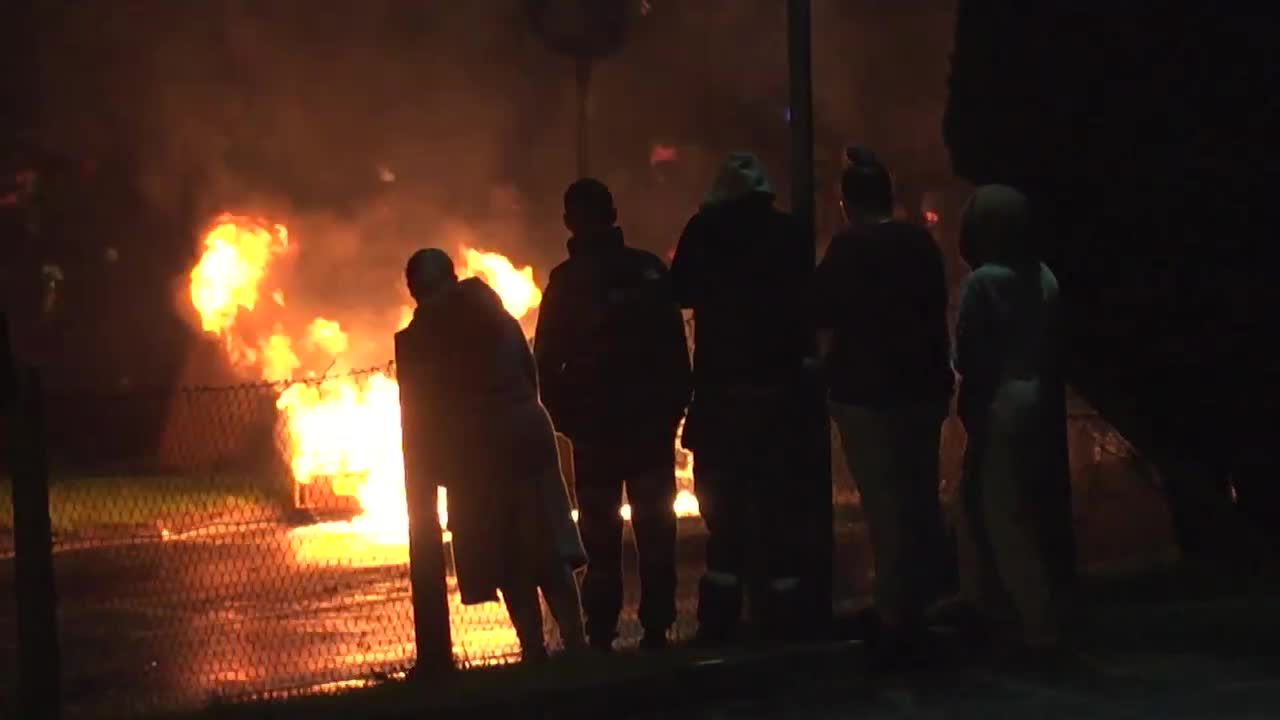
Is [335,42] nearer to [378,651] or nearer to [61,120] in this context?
[61,120]

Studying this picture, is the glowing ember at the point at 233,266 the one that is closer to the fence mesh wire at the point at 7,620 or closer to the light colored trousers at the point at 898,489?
the fence mesh wire at the point at 7,620

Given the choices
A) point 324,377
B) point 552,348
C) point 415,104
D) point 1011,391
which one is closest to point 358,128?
point 415,104

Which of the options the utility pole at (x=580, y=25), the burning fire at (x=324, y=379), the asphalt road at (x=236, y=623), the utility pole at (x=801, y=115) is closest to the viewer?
the utility pole at (x=801, y=115)

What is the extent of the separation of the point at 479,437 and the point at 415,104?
20.7m

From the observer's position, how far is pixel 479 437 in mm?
7402

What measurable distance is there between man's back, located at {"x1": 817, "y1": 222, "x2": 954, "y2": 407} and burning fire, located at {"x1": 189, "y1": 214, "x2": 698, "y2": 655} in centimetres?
212

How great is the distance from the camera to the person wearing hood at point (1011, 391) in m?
7.24

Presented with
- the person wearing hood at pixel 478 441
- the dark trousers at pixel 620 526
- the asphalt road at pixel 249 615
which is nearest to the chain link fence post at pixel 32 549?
the asphalt road at pixel 249 615

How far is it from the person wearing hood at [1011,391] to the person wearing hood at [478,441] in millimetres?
1649

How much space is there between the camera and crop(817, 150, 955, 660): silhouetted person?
23.6ft

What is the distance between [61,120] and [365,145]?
6.71 meters

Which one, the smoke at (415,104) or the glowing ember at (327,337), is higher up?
the smoke at (415,104)

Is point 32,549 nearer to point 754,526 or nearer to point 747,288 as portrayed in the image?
point 754,526

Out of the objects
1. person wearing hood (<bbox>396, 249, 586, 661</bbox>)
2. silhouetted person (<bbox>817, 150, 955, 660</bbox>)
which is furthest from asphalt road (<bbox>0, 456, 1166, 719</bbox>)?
silhouetted person (<bbox>817, 150, 955, 660</bbox>)
